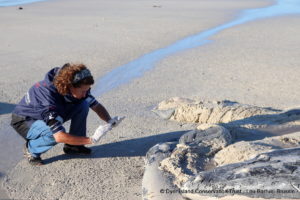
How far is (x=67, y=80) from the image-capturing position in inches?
155

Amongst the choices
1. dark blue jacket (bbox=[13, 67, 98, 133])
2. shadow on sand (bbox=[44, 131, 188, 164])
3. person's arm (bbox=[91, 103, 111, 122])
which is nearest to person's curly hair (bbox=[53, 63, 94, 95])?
dark blue jacket (bbox=[13, 67, 98, 133])

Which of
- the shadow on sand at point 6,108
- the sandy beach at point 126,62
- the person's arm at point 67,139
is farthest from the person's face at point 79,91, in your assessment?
the shadow on sand at point 6,108

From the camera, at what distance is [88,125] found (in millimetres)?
5805

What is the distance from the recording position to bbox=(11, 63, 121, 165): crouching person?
13.1 feet

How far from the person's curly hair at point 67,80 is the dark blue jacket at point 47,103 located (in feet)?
0.37

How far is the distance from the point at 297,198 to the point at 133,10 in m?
16.8

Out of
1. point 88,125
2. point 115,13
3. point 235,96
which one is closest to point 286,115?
point 235,96

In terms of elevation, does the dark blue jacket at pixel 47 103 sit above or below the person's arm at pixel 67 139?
above

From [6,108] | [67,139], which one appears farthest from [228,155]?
[6,108]

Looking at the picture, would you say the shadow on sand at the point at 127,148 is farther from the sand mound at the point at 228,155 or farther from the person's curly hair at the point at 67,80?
the person's curly hair at the point at 67,80

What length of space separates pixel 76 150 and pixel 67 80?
43.8 inches

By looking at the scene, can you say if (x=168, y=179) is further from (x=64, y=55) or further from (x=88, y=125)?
(x=64, y=55)

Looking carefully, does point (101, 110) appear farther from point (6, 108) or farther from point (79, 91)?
point (6, 108)

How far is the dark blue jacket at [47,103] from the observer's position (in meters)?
4.07
